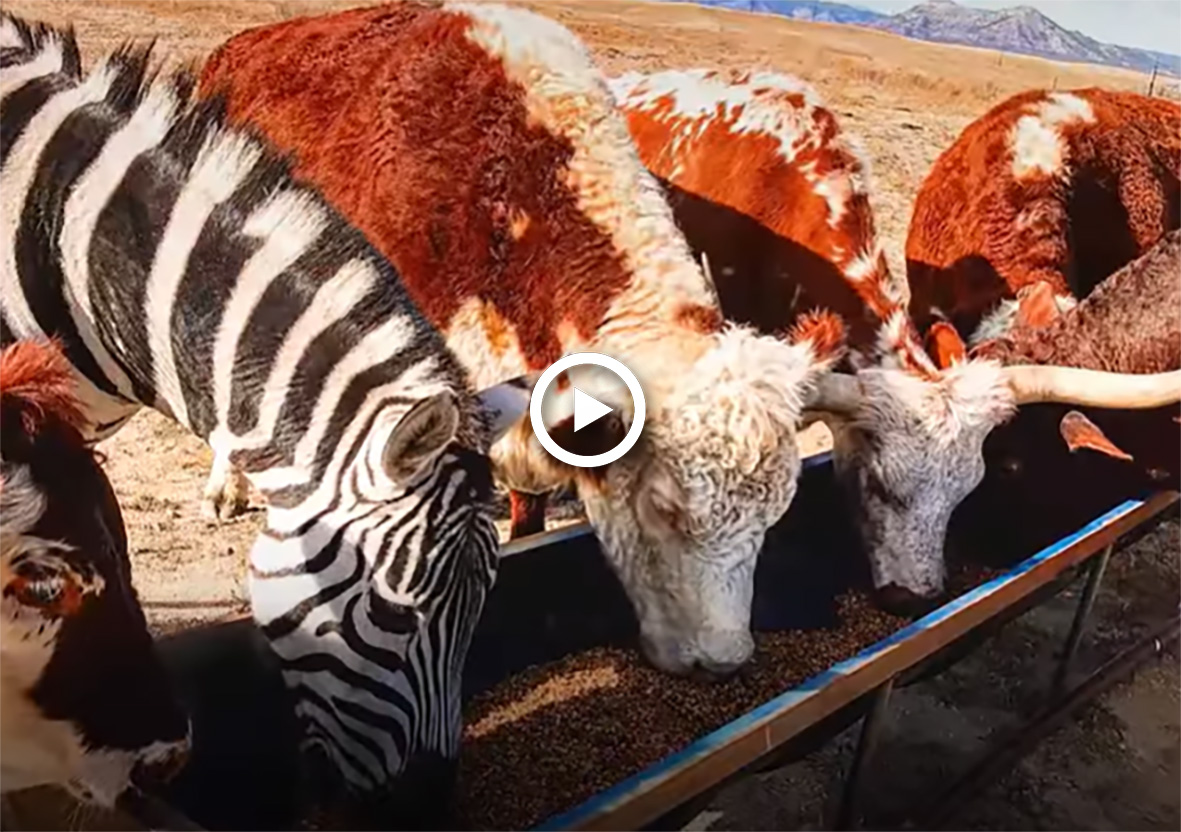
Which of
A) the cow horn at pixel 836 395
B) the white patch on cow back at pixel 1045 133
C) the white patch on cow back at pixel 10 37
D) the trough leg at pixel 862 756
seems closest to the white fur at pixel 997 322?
the white patch on cow back at pixel 1045 133

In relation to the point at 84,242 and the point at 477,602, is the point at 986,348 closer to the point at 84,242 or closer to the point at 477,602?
the point at 477,602

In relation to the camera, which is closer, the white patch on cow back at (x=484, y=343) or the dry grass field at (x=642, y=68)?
the dry grass field at (x=642, y=68)

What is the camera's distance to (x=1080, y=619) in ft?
12.0

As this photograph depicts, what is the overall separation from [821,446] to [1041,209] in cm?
79

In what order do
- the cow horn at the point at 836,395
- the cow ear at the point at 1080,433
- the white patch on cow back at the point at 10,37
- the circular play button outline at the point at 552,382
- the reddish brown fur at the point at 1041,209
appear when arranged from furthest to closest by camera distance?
the cow ear at the point at 1080,433 → the reddish brown fur at the point at 1041,209 → the cow horn at the point at 836,395 → the circular play button outline at the point at 552,382 → the white patch on cow back at the point at 10,37

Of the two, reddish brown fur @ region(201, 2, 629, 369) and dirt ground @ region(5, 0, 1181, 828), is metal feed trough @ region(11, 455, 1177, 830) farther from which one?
reddish brown fur @ region(201, 2, 629, 369)

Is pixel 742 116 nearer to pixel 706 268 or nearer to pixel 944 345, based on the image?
pixel 706 268

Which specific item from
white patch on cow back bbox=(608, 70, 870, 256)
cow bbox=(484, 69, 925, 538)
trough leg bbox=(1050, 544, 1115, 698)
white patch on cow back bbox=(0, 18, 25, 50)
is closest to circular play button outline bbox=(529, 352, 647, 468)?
cow bbox=(484, 69, 925, 538)

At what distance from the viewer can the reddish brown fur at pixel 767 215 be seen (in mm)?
2355

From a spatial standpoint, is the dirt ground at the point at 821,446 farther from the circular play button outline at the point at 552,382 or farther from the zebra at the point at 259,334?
the circular play button outline at the point at 552,382

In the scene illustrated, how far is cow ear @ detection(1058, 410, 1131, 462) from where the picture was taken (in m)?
3.17

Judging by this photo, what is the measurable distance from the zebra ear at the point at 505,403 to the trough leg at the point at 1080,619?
195cm

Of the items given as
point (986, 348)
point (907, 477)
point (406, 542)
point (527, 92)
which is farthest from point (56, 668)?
point (986, 348)

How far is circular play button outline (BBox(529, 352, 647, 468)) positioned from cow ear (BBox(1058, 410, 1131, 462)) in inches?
53.3
